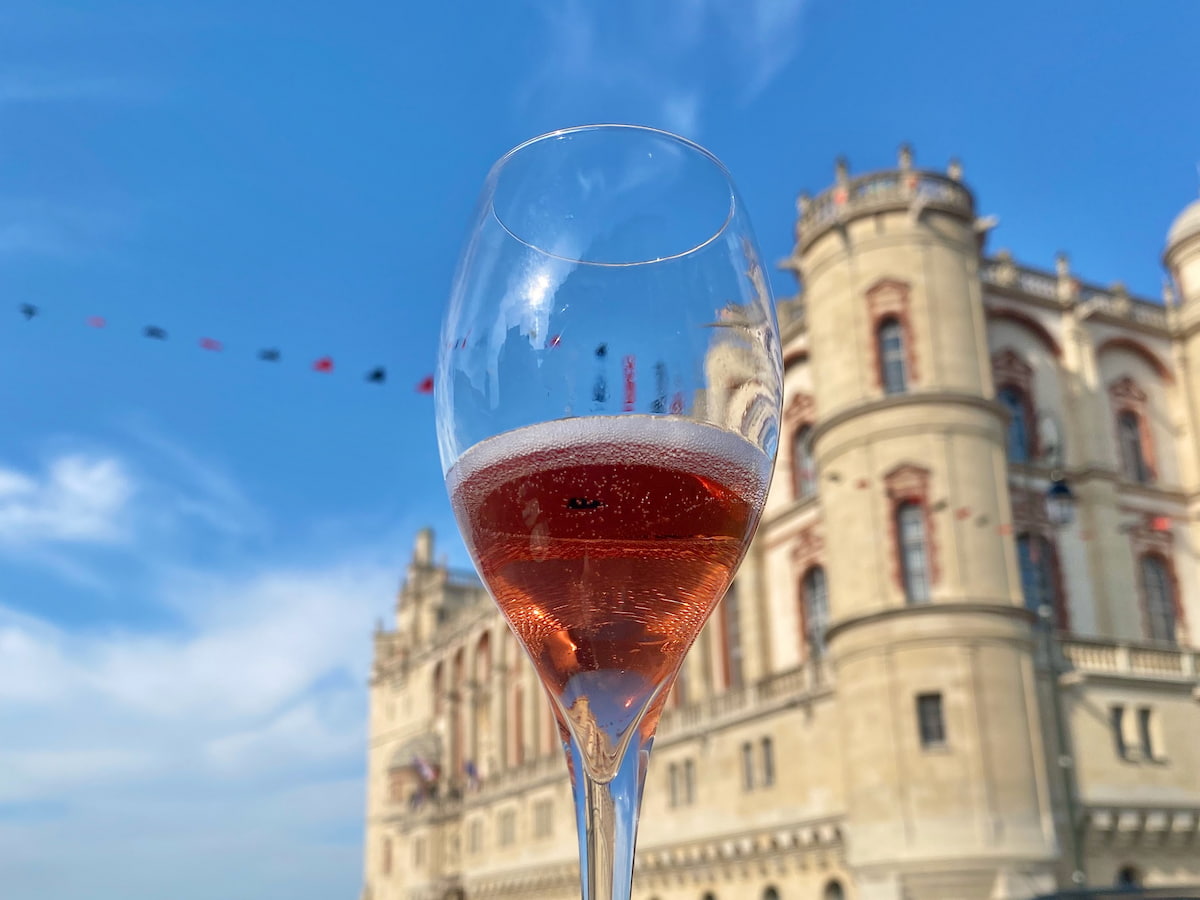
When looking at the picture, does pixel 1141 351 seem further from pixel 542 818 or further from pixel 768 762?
pixel 542 818

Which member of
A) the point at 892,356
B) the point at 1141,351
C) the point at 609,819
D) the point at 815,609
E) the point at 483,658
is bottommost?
the point at 609,819

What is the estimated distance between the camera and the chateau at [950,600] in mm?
25125

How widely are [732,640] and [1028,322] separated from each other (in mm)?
11345

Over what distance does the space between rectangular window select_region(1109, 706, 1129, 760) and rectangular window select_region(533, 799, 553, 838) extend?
19794 millimetres

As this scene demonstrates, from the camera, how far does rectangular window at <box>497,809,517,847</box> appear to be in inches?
1738

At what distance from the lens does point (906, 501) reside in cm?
2722

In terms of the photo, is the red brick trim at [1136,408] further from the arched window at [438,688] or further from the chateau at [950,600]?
the arched window at [438,688]

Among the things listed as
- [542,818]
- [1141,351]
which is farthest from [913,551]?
[542,818]

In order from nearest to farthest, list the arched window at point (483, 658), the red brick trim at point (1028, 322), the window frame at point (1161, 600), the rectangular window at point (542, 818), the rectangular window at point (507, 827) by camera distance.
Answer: the window frame at point (1161, 600)
the red brick trim at point (1028, 322)
the rectangular window at point (542, 818)
the rectangular window at point (507, 827)
the arched window at point (483, 658)

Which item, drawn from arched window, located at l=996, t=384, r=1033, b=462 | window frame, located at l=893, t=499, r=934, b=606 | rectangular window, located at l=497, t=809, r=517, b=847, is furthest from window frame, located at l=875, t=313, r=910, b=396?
rectangular window, located at l=497, t=809, r=517, b=847

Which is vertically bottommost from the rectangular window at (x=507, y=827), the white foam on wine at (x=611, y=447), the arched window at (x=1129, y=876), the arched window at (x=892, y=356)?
the arched window at (x=1129, y=876)

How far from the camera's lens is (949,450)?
2705 centimetres

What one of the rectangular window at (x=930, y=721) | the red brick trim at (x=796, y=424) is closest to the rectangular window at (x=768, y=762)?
the rectangular window at (x=930, y=721)

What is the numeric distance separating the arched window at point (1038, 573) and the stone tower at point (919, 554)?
1942 millimetres
